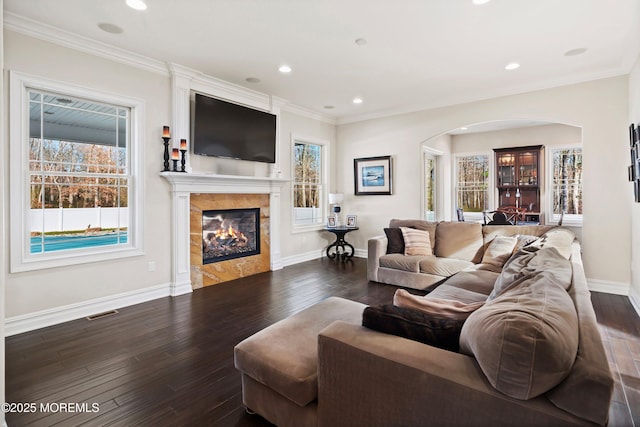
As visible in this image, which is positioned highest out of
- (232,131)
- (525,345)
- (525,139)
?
(525,139)

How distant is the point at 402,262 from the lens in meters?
4.52

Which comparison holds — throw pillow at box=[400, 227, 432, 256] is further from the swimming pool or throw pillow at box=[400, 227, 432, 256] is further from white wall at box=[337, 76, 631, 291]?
the swimming pool

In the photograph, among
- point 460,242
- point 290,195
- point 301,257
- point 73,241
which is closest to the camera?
point 73,241

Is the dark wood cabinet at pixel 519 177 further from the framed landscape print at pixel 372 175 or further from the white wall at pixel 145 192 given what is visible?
the white wall at pixel 145 192

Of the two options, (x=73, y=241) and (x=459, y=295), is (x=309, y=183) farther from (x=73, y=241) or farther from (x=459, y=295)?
(x=459, y=295)

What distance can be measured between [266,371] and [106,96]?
3526 mm

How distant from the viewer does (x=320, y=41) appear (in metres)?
3.45

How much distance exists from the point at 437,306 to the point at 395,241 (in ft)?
10.8

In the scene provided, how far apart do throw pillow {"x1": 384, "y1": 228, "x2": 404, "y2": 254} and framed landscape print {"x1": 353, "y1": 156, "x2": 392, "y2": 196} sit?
1.52 meters

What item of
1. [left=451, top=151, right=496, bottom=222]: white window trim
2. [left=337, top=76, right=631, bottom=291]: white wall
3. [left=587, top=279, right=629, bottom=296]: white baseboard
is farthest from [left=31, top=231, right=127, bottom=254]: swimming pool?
[left=451, top=151, right=496, bottom=222]: white window trim

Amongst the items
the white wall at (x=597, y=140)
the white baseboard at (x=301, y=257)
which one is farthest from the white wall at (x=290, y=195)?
the white wall at (x=597, y=140)

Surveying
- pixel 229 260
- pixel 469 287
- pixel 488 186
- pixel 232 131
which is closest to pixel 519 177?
pixel 488 186

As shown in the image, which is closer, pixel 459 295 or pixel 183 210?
pixel 459 295

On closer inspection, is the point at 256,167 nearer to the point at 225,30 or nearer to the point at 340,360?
the point at 225,30
